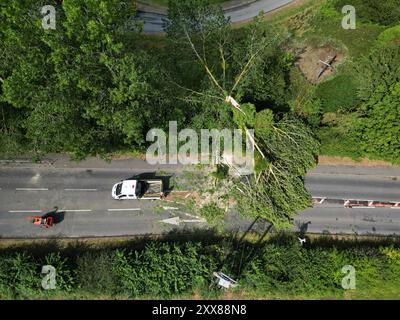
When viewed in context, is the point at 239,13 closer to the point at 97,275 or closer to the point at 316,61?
the point at 316,61

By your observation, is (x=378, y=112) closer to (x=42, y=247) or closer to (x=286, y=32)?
(x=286, y=32)

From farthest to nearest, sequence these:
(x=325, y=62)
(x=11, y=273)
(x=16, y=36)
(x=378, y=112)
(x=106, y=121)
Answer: (x=325, y=62)
(x=378, y=112)
(x=11, y=273)
(x=106, y=121)
(x=16, y=36)

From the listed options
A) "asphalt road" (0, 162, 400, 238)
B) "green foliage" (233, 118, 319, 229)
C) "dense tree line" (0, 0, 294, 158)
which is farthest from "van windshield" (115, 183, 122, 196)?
"green foliage" (233, 118, 319, 229)

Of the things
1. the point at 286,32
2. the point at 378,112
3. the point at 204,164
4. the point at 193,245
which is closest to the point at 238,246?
the point at 193,245

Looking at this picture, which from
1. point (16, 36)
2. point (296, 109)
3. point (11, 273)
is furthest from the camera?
point (296, 109)

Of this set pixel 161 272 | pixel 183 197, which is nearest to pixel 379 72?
pixel 183 197
